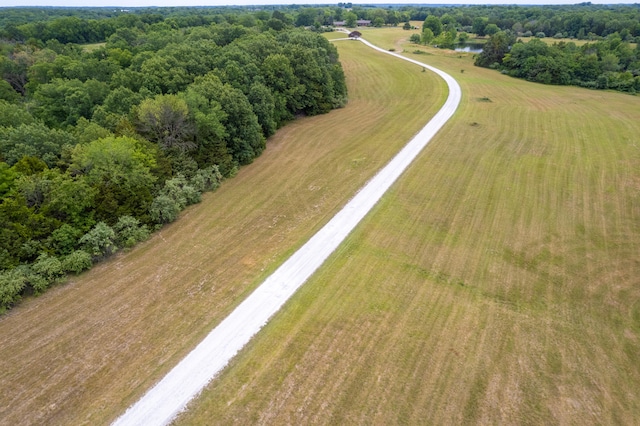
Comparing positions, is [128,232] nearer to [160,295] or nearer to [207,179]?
[160,295]

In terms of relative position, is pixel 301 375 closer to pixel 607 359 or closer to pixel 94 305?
pixel 94 305

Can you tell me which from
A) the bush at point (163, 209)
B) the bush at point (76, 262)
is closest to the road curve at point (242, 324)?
the bush at point (76, 262)

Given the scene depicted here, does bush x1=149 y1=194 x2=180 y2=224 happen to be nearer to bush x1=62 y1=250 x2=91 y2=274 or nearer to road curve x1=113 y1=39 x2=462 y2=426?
bush x1=62 y1=250 x2=91 y2=274

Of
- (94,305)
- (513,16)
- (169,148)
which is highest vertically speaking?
(513,16)

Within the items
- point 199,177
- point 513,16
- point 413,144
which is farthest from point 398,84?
point 513,16

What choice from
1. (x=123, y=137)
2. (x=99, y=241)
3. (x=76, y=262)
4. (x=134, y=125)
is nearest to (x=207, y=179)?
(x=123, y=137)

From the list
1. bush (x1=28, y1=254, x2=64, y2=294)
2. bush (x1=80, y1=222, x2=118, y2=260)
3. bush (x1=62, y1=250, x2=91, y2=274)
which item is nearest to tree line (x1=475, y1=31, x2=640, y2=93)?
bush (x1=80, y1=222, x2=118, y2=260)
